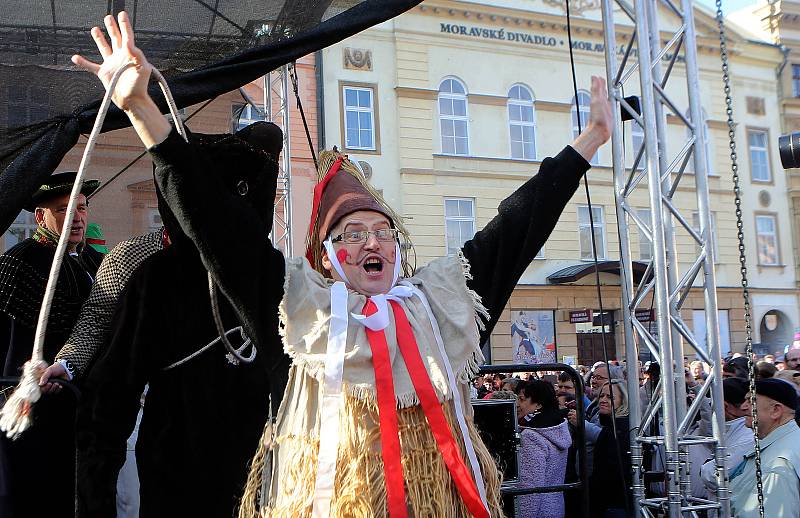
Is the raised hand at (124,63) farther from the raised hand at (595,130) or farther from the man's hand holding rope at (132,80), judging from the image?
the raised hand at (595,130)

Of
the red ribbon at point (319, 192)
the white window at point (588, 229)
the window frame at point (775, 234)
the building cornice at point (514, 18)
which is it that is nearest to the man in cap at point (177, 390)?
the red ribbon at point (319, 192)

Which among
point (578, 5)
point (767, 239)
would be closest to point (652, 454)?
point (578, 5)

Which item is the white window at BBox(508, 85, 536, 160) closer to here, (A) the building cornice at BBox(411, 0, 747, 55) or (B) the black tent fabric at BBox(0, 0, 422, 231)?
(A) the building cornice at BBox(411, 0, 747, 55)

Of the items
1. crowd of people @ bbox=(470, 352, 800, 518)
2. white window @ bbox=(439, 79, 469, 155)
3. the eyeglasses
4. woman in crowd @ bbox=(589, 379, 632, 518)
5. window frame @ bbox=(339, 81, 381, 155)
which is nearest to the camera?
the eyeglasses

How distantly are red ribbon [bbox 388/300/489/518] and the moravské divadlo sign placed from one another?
18.9 metres

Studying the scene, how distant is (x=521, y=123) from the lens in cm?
2073

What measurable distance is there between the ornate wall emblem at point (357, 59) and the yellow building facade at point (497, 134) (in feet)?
0.09

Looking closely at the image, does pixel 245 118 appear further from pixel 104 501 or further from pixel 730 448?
pixel 104 501

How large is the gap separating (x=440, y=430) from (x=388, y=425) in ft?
0.47

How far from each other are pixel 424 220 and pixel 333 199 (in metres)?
17.2

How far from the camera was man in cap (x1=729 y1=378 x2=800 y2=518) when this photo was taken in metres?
3.50

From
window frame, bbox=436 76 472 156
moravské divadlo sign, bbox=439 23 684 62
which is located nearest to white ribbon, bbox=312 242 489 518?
window frame, bbox=436 76 472 156

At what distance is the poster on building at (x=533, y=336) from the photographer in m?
19.5

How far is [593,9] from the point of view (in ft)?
70.8
